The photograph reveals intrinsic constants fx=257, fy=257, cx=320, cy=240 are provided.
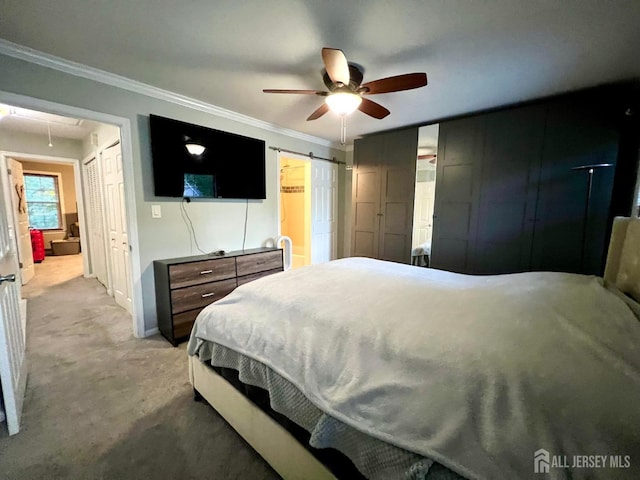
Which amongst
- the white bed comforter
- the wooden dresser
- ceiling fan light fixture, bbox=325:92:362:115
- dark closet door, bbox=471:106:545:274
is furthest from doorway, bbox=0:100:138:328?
dark closet door, bbox=471:106:545:274

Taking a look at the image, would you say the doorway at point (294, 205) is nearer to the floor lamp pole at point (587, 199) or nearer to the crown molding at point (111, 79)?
the crown molding at point (111, 79)

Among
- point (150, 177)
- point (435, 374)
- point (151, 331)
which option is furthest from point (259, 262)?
point (435, 374)

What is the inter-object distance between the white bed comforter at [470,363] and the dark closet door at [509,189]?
1500 mm

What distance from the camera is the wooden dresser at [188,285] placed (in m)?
2.45

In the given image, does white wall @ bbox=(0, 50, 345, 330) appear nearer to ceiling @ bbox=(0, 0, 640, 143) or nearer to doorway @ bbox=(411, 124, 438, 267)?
ceiling @ bbox=(0, 0, 640, 143)

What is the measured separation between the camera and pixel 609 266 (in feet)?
5.20

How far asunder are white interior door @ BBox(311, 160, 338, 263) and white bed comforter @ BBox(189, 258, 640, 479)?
3.11m

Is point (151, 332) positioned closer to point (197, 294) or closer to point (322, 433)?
point (197, 294)

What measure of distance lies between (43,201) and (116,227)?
18.8 feet

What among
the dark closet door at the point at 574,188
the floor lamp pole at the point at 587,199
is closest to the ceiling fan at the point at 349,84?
the dark closet door at the point at 574,188

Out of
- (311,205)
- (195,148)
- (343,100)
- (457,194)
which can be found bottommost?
(311,205)

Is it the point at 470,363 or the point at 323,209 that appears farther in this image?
the point at 323,209

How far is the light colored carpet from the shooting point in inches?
51.5

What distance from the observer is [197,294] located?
261cm
